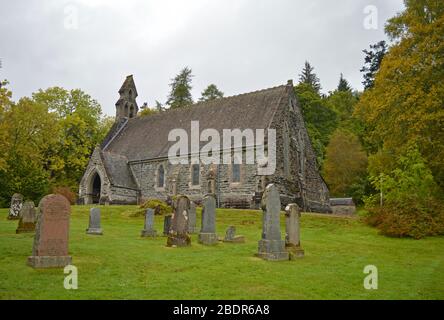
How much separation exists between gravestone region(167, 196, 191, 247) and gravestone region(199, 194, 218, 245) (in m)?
0.97

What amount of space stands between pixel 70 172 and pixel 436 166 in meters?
37.2

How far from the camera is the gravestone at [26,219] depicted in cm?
1539

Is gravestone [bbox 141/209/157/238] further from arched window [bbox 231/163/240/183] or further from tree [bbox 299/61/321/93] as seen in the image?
tree [bbox 299/61/321/93]

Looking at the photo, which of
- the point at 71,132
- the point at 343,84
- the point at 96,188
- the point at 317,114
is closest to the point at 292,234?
the point at 96,188

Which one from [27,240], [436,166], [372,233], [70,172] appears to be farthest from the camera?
[70,172]

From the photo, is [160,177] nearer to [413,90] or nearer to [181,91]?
[413,90]

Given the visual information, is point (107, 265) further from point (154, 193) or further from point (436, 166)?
point (154, 193)

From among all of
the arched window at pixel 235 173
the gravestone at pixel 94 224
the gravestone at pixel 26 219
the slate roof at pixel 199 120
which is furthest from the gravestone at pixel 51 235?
the slate roof at pixel 199 120

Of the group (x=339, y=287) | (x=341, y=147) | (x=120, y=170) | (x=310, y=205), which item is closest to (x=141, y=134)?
(x=120, y=170)

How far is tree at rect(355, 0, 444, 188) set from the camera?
2205cm

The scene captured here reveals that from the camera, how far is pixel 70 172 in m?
45.0

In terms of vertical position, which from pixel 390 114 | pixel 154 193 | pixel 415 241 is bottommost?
pixel 415 241

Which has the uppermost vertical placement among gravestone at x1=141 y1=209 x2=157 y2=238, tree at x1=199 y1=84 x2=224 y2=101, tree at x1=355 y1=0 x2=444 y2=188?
tree at x1=199 y1=84 x2=224 y2=101

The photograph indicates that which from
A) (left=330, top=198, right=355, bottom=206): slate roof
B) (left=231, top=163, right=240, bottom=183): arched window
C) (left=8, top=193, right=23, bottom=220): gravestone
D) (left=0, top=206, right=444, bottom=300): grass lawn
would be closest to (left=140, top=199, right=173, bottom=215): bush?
(left=231, top=163, right=240, bottom=183): arched window
